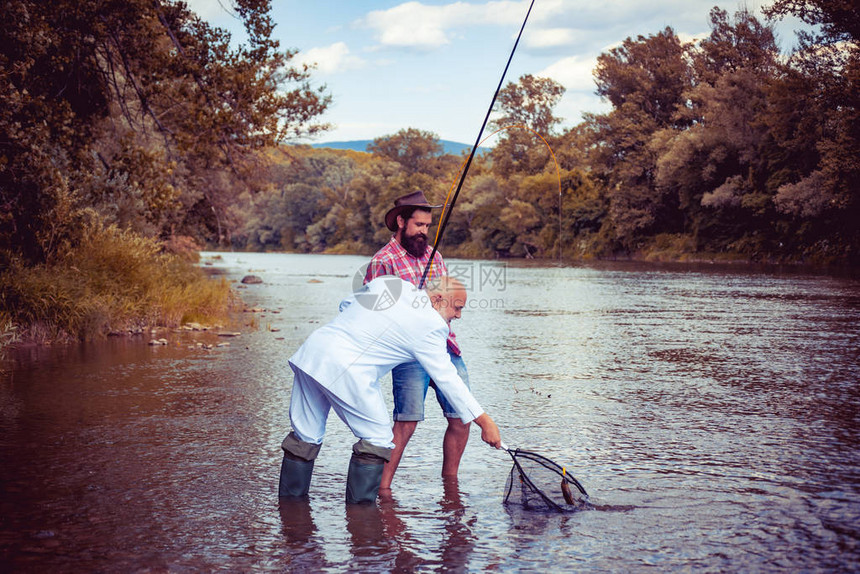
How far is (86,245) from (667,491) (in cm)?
1180

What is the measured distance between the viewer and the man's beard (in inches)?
231

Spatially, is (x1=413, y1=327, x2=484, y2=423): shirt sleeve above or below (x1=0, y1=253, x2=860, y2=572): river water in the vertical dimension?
above

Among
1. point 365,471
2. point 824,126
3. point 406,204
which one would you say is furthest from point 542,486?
point 824,126

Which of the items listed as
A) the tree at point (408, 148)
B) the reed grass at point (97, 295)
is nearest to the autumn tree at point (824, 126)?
the reed grass at point (97, 295)

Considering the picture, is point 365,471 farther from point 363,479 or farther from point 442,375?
point 442,375

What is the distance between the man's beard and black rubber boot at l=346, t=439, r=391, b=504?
1406 millimetres

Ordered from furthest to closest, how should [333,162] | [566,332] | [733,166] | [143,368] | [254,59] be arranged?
[333,162]
[733,166]
[566,332]
[254,59]
[143,368]

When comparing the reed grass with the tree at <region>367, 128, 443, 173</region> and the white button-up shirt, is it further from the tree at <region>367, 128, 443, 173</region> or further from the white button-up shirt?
the tree at <region>367, 128, 443, 173</region>

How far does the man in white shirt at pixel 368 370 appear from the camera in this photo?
5020 millimetres

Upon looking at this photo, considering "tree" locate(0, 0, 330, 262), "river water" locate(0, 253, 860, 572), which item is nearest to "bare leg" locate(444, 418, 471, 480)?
"river water" locate(0, 253, 860, 572)

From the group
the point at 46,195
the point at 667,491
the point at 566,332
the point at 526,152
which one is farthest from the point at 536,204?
the point at 667,491

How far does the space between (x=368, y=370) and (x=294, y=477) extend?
2.98 ft

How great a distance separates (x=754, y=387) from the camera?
31.7ft

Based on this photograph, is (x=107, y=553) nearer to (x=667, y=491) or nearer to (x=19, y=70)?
(x=667, y=491)
